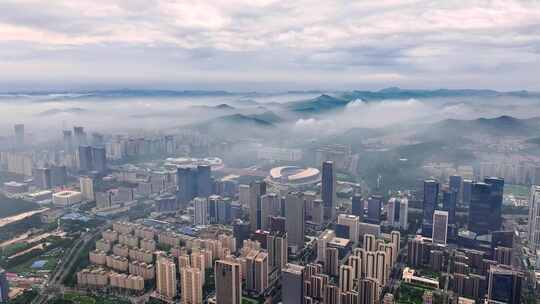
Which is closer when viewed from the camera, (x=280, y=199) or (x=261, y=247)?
(x=261, y=247)

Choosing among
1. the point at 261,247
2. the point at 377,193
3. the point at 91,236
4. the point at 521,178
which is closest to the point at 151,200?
the point at 91,236

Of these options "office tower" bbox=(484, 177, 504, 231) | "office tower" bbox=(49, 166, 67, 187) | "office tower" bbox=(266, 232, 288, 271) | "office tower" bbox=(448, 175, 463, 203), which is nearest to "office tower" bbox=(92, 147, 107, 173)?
"office tower" bbox=(49, 166, 67, 187)

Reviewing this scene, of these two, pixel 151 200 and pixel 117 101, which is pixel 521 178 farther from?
pixel 117 101

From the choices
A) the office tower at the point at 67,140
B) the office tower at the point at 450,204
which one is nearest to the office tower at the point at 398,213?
the office tower at the point at 450,204

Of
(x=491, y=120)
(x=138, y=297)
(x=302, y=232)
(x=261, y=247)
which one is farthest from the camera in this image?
(x=491, y=120)

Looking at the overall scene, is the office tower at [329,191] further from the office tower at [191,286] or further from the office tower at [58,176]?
the office tower at [58,176]

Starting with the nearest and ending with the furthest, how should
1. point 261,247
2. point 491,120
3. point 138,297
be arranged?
point 138,297
point 261,247
point 491,120
